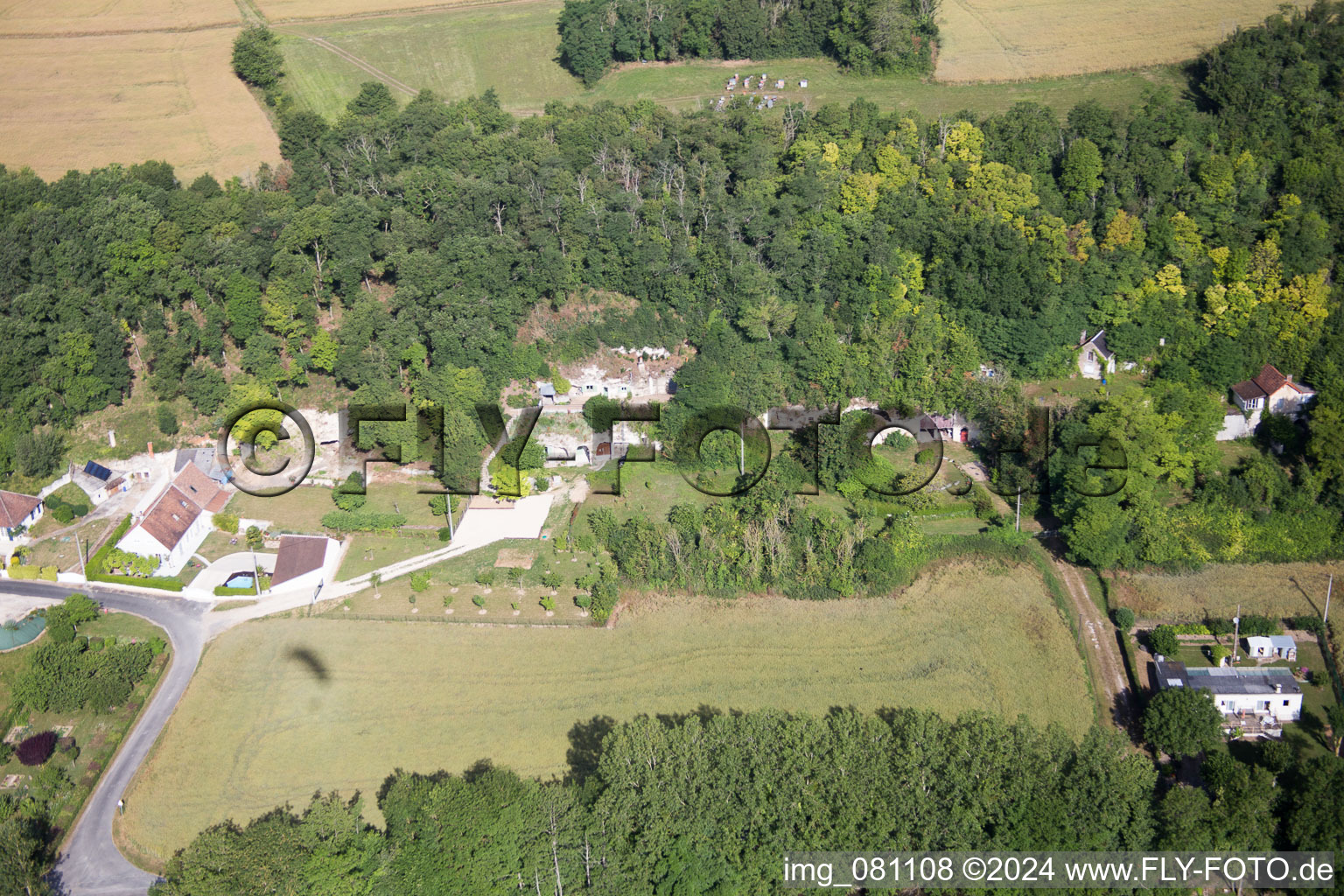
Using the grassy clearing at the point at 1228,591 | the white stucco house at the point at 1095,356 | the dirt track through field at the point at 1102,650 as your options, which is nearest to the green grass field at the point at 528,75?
the white stucco house at the point at 1095,356

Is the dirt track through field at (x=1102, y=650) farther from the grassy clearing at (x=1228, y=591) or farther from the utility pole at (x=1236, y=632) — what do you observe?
the utility pole at (x=1236, y=632)

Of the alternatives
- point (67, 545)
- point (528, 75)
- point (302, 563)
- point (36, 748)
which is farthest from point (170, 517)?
point (528, 75)

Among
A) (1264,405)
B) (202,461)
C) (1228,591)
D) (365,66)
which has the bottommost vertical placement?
(202,461)

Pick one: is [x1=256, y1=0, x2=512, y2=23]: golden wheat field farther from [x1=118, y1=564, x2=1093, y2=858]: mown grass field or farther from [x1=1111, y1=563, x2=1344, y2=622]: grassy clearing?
[x1=1111, y1=563, x2=1344, y2=622]: grassy clearing

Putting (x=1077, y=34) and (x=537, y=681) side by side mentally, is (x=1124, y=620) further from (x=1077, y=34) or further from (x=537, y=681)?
(x=1077, y=34)

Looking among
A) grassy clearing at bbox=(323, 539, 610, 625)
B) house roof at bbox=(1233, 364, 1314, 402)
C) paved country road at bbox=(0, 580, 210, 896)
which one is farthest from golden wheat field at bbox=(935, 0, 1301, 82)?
paved country road at bbox=(0, 580, 210, 896)

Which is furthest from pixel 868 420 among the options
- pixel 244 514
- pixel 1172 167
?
pixel 244 514

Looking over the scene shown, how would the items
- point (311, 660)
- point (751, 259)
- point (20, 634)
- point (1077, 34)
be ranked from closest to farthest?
point (311, 660) < point (20, 634) < point (751, 259) < point (1077, 34)

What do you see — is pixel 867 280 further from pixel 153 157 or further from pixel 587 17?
pixel 153 157
